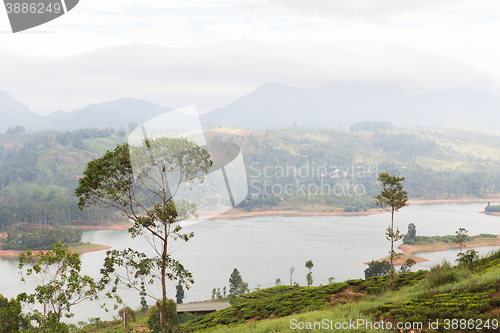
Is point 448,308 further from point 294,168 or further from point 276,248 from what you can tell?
point 294,168

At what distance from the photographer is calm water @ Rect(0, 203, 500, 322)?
37062 mm

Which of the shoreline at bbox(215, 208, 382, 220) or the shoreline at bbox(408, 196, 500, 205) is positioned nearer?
the shoreline at bbox(215, 208, 382, 220)

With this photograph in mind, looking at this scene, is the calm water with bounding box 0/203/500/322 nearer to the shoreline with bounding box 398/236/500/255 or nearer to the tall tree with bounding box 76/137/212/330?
the shoreline with bounding box 398/236/500/255

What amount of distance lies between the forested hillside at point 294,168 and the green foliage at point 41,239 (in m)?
10.6

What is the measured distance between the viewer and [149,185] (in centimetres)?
979

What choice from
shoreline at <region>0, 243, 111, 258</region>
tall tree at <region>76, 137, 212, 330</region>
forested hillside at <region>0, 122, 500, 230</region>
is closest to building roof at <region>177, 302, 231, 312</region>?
tall tree at <region>76, 137, 212, 330</region>

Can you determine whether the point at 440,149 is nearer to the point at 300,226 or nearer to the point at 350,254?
the point at 300,226

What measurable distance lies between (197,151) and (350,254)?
43131mm

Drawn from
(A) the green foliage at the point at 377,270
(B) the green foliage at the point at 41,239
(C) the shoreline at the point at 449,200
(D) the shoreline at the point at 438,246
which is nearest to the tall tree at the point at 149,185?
(A) the green foliage at the point at 377,270

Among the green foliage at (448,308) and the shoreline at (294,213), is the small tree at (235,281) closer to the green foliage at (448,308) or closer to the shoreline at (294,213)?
the green foliage at (448,308)

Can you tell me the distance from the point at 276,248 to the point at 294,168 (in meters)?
87.3

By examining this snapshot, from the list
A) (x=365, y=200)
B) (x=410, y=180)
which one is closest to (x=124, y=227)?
(x=365, y=200)

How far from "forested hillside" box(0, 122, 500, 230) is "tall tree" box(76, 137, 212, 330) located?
187ft

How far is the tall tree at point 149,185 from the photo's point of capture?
28.8ft
